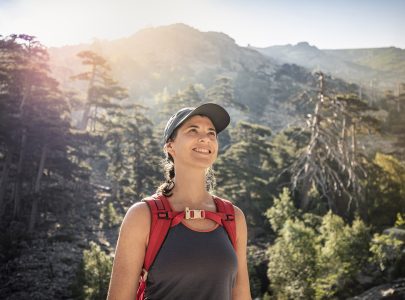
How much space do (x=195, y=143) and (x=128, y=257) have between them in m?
0.86

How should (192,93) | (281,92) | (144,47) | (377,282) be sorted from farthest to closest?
(144,47)
(281,92)
(192,93)
(377,282)

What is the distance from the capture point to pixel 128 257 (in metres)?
2.09

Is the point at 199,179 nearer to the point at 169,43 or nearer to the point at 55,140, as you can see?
the point at 55,140


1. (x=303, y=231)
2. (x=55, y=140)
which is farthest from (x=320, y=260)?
(x=55, y=140)

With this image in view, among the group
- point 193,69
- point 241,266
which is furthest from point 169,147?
point 193,69

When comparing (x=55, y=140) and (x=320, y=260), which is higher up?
(x=55, y=140)

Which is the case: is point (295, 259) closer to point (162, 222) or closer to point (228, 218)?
point (228, 218)

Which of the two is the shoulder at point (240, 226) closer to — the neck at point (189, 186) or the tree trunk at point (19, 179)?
the neck at point (189, 186)

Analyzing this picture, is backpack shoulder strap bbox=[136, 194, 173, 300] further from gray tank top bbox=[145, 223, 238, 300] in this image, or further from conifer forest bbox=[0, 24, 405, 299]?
conifer forest bbox=[0, 24, 405, 299]

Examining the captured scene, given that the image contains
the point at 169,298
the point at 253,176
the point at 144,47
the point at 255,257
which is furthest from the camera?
the point at 144,47

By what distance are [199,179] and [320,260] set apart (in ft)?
43.1

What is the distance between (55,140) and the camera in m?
28.7

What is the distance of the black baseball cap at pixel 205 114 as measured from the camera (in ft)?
8.18

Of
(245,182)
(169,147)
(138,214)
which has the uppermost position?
(169,147)
